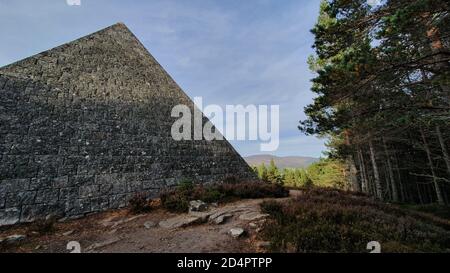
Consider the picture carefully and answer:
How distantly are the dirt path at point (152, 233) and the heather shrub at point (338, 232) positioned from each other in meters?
0.68

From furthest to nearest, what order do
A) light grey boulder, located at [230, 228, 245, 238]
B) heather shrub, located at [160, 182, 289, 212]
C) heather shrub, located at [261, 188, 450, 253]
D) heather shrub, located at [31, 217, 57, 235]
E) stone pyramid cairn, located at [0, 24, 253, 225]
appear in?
heather shrub, located at [160, 182, 289, 212] → stone pyramid cairn, located at [0, 24, 253, 225] → heather shrub, located at [31, 217, 57, 235] → light grey boulder, located at [230, 228, 245, 238] → heather shrub, located at [261, 188, 450, 253]

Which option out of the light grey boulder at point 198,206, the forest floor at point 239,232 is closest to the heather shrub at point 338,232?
the forest floor at point 239,232

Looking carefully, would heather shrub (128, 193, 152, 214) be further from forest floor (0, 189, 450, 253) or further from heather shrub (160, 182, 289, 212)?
heather shrub (160, 182, 289, 212)

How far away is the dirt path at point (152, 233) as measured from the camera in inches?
221

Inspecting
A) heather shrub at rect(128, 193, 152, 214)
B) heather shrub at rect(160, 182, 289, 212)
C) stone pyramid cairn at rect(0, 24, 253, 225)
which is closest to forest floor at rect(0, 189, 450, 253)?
heather shrub at rect(128, 193, 152, 214)

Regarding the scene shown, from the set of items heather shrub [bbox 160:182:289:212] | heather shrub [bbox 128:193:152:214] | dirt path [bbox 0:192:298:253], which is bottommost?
dirt path [bbox 0:192:298:253]

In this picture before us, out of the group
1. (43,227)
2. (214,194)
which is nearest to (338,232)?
(214,194)

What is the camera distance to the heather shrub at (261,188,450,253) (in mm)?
4875

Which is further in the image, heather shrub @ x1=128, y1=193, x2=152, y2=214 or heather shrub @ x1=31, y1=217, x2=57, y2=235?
heather shrub @ x1=128, y1=193, x2=152, y2=214

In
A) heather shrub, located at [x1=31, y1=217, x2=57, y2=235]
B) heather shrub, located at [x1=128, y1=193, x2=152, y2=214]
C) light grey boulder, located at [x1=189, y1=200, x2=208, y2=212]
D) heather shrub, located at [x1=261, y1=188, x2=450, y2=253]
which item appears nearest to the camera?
heather shrub, located at [x1=261, y1=188, x2=450, y2=253]

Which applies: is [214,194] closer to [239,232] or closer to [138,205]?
[138,205]

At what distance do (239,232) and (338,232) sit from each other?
2.41 meters

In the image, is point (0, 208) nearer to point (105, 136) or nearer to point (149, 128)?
point (105, 136)
